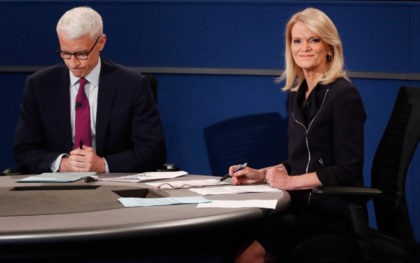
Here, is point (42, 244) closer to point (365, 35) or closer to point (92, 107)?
point (92, 107)

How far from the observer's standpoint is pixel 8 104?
4105 mm

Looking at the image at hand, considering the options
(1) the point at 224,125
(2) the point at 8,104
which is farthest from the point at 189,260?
(2) the point at 8,104

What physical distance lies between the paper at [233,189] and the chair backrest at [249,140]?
4.85 feet

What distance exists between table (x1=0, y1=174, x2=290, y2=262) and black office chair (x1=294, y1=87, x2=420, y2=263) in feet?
1.14

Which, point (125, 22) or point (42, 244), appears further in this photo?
point (125, 22)

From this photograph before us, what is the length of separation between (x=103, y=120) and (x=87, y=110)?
0.27 feet

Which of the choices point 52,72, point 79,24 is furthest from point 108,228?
point 52,72

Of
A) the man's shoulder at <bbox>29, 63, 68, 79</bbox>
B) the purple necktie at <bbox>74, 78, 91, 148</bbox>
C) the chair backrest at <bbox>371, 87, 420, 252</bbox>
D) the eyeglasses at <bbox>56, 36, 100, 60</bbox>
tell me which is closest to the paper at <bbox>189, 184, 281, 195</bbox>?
the chair backrest at <bbox>371, 87, 420, 252</bbox>

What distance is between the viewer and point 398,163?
2639 mm

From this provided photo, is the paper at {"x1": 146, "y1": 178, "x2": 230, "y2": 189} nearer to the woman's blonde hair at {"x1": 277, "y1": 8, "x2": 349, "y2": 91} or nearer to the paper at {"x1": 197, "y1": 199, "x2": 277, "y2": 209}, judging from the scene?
the paper at {"x1": 197, "y1": 199, "x2": 277, "y2": 209}

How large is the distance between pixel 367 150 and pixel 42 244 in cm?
257

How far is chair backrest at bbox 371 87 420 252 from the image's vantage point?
8.52 ft

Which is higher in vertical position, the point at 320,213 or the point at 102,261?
the point at 102,261

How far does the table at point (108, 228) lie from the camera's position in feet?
5.36
